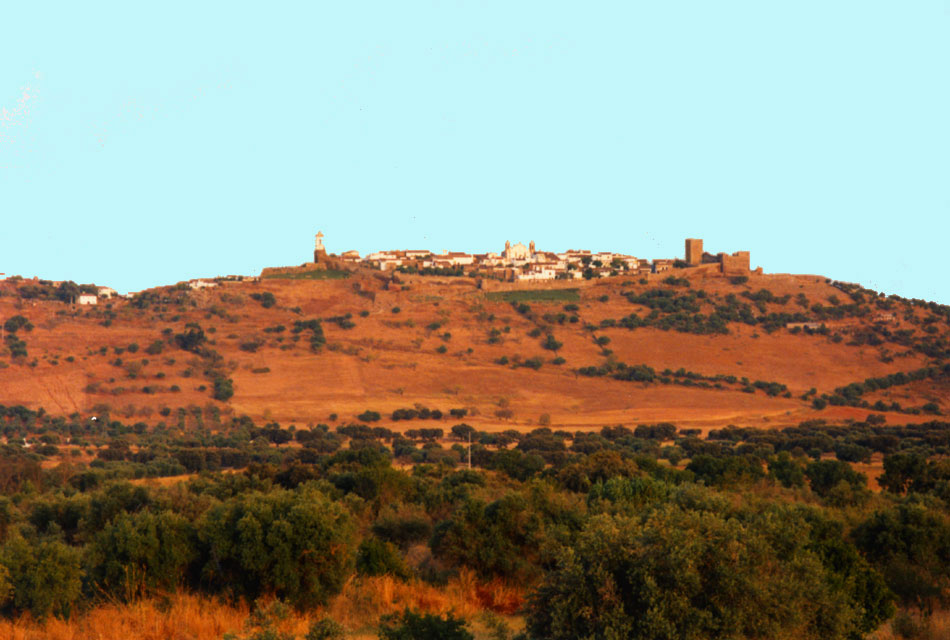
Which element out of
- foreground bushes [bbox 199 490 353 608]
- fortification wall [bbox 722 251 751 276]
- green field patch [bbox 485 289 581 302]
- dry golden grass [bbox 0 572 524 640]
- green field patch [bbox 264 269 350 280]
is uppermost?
fortification wall [bbox 722 251 751 276]

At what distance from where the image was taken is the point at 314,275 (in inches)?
3853

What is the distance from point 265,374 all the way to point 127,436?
17.3m

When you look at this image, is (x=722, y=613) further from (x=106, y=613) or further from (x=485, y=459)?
(x=485, y=459)

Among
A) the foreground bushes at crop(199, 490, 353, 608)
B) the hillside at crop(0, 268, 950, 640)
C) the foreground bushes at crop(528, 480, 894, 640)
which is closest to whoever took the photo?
the foreground bushes at crop(528, 480, 894, 640)

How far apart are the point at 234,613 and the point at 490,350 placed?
64.4 metres

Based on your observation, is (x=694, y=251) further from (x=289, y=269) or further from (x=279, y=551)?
(x=279, y=551)

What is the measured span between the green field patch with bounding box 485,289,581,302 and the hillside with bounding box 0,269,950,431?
1.26ft

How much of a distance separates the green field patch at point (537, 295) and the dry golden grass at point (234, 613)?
74305mm

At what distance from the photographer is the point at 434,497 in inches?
885

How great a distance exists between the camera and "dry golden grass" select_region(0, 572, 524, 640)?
1281 cm

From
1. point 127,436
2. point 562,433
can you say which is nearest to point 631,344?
point 562,433

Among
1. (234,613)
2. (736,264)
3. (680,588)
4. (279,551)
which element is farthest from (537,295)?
(680,588)

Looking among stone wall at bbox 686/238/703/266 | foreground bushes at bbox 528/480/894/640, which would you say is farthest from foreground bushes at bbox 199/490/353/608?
stone wall at bbox 686/238/703/266

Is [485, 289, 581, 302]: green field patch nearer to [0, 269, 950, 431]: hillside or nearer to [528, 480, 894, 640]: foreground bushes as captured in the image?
[0, 269, 950, 431]: hillside
